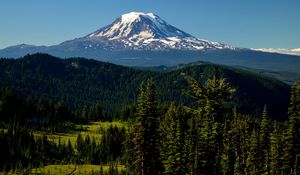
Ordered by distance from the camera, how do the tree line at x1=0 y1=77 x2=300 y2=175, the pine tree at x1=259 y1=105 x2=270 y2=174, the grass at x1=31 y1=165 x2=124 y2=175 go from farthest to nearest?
the grass at x1=31 y1=165 x2=124 y2=175 < the pine tree at x1=259 y1=105 x2=270 y2=174 < the tree line at x1=0 y1=77 x2=300 y2=175

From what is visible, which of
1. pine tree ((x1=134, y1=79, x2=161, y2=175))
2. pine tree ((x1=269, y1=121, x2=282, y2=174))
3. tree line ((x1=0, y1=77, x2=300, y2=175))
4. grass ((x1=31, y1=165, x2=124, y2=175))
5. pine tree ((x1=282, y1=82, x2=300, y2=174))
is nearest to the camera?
pine tree ((x1=134, y1=79, x2=161, y2=175))

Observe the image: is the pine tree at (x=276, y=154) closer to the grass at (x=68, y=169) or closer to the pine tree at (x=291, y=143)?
the pine tree at (x=291, y=143)

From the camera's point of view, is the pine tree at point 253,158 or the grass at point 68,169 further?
the grass at point 68,169

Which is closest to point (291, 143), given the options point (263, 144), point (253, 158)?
point (253, 158)

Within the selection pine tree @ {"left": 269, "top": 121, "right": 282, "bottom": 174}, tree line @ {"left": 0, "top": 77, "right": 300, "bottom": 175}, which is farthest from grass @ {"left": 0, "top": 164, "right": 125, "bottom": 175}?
pine tree @ {"left": 269, "top": 121, "right": 282, "bottom": 174}

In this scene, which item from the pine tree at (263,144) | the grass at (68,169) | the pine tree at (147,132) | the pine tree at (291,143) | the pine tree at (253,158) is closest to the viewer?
the pine tree at (147,132)

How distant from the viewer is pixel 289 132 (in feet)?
251

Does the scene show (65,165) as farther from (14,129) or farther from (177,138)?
(177,138)

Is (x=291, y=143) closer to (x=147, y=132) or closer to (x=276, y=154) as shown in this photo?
(x=276, y=154)

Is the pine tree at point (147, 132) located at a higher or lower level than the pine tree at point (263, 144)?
higher

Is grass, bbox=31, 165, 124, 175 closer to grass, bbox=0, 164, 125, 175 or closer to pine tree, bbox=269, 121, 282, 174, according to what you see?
grass, bbox=0, 164, 125, 175

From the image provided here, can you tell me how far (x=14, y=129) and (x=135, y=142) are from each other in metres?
152

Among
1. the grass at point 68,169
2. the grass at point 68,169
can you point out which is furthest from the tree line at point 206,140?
the grass at point 68,169

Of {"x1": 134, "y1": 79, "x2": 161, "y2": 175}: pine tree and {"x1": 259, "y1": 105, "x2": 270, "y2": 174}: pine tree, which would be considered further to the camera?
{"x1": 259, "y1": 105, "x2": 270, "y2": 174}: pine tree
